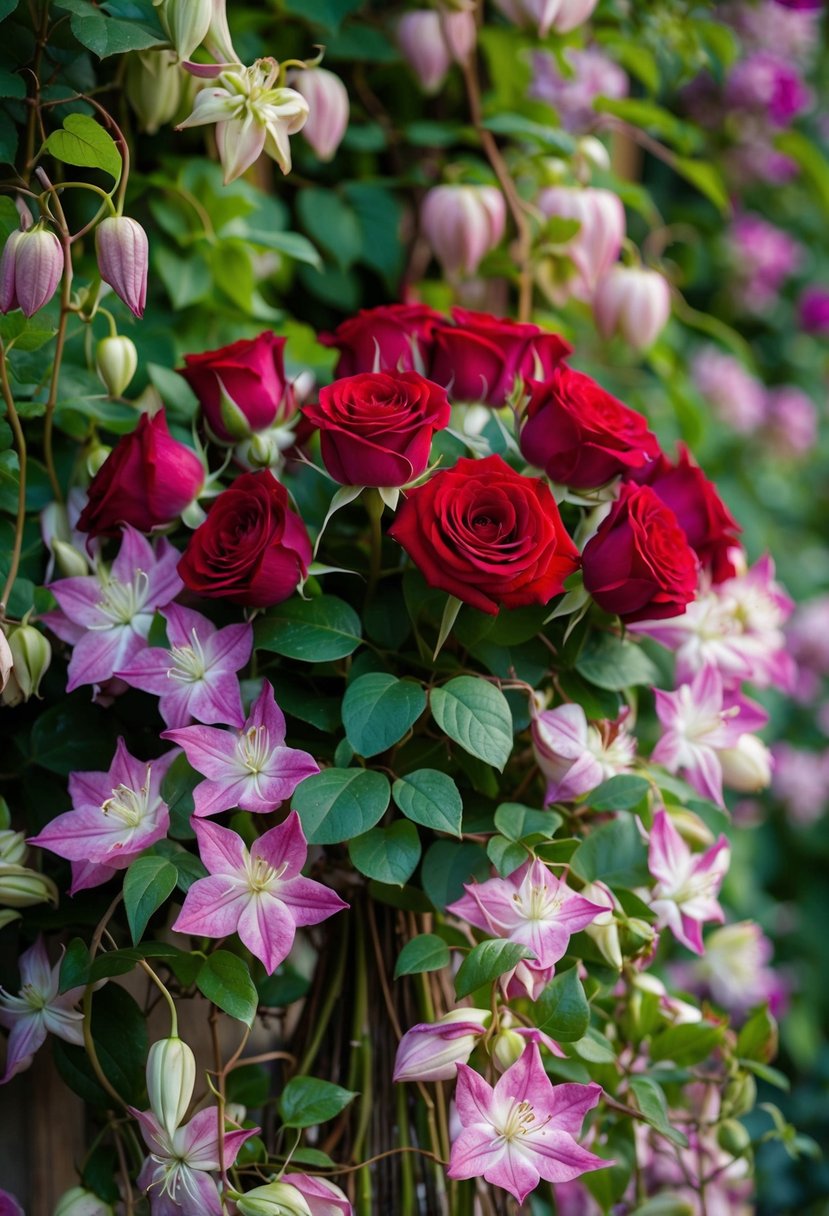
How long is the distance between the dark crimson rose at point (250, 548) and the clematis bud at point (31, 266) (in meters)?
0.14

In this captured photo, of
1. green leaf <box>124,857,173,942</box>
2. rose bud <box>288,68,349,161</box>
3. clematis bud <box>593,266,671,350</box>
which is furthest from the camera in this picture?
clematis bud <box>593,266,671,350</box>

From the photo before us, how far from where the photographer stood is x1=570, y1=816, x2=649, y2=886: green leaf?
0.64 m

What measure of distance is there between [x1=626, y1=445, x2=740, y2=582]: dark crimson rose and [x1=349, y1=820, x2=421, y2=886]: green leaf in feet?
0.86

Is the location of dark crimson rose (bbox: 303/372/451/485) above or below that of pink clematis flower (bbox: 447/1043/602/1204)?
above

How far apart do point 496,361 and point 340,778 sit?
0.28 meters

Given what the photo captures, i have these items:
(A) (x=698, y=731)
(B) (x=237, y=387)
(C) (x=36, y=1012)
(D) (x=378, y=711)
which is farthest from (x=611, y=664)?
(C) (x=36, y=1012)

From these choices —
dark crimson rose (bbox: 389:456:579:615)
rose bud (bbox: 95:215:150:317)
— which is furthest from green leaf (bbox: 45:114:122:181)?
dark crimson rose (bbox: 389:456:579:615)

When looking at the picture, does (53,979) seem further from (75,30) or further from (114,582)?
(75,30)

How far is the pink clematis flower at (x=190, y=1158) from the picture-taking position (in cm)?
54

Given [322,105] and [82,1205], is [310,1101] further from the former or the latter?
[322,105]

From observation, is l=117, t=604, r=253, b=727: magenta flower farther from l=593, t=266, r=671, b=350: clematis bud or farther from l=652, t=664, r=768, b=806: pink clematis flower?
l=593, t=266, r=671, b=350: clematis bud

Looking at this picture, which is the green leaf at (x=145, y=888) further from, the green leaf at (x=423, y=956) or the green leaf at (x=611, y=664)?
the green leaf at (x=611, y=664)

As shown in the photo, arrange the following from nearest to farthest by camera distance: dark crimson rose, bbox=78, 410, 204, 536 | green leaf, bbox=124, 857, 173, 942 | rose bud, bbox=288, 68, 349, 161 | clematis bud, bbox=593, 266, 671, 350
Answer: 1. green leaf, bbox=124, 857, 173, 942
2. dark crimson rose, bbox=78, 410, 204, 536
3. rose bud, bbox=288, 68, 349, 161
4. clematis bud, bbox=593, 266, 671, 350

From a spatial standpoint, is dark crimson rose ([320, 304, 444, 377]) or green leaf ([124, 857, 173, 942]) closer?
green leaf ([124, 857, 173, 942])
